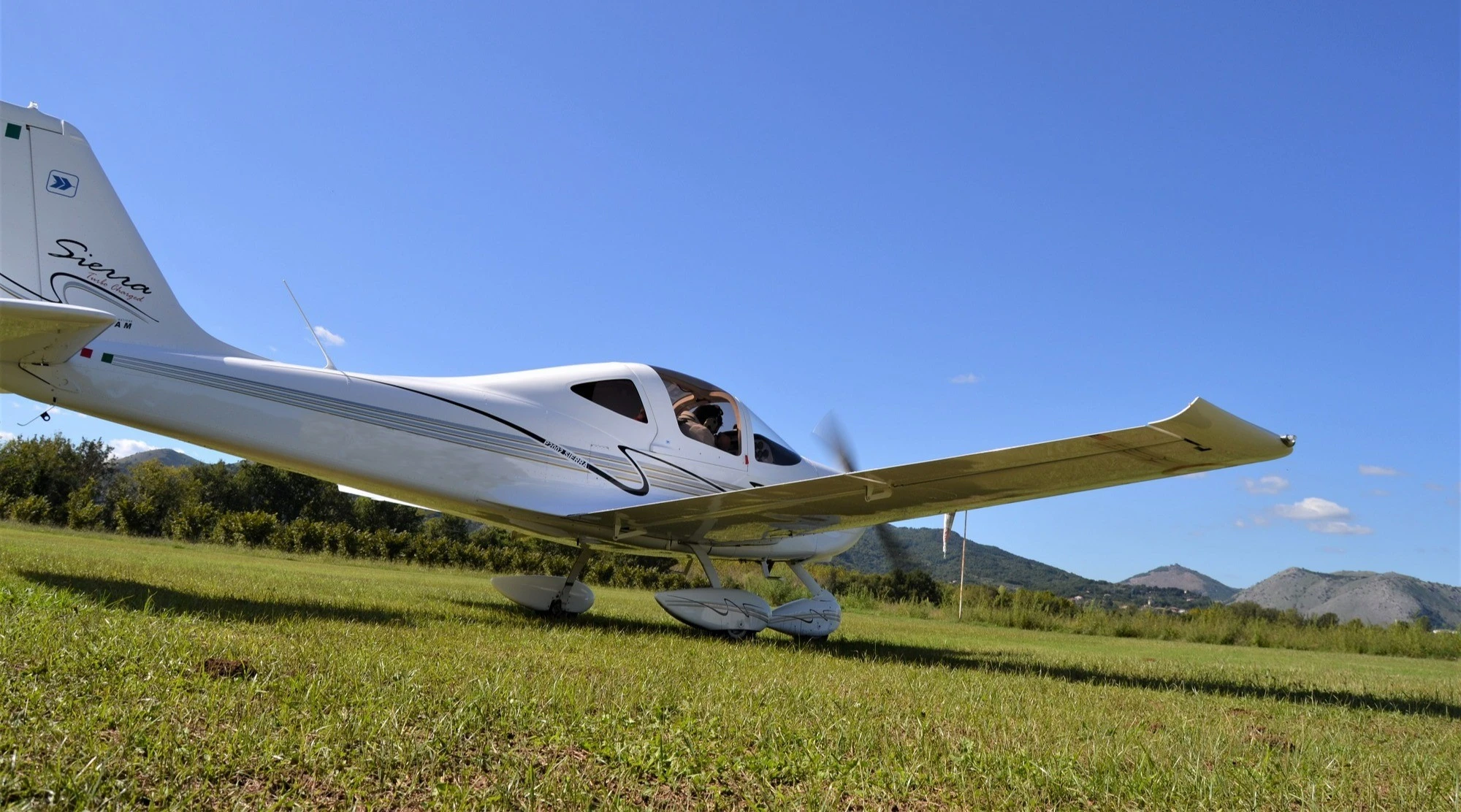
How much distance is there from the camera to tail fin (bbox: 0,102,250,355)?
611 cm

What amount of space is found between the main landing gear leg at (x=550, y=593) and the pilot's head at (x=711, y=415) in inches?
70.7

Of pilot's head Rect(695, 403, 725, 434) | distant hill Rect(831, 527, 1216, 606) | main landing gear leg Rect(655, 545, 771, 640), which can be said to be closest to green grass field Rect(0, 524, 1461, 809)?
main landing gear leg Rect(655, 545, 771, 640)

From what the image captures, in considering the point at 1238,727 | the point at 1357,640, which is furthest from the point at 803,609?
the point at 1357,640

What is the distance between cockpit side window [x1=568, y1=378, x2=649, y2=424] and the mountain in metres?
82.5

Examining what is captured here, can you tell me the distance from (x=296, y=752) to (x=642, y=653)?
3.05 meters

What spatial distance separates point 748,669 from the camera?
5.00 meters

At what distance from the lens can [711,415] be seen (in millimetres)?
9156

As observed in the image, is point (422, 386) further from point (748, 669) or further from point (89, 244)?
point (748, 669)

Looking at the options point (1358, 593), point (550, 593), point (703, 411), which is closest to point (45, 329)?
point (550, 593)

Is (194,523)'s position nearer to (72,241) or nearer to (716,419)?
(72,241)

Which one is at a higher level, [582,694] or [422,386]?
[422,386]

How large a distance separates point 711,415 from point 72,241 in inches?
222

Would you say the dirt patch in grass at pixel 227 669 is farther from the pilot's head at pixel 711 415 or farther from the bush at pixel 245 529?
the bush at pixel 245 529

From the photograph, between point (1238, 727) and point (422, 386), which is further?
point (422, 386)
